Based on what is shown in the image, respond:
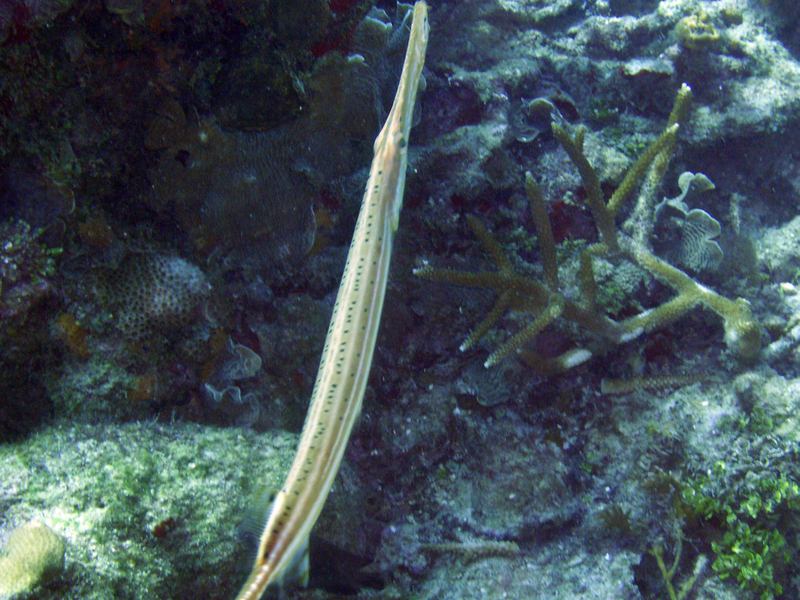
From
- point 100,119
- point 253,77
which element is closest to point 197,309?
point 100,119

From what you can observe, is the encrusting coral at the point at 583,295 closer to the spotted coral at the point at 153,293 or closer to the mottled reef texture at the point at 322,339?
the mottled reef texture at the point at 322,339

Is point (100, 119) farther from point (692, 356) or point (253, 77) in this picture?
point (692, 356)

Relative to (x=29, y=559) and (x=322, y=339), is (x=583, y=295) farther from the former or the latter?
(x=29, y=559)

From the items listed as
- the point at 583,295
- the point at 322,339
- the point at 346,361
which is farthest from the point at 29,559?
the point at 583,295

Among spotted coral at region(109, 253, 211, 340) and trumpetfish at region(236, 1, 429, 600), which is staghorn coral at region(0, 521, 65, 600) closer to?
trumpetfish at region(236, 1, 429, 600)

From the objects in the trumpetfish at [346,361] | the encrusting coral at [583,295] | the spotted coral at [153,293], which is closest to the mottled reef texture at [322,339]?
the spotted coral at [153,293]

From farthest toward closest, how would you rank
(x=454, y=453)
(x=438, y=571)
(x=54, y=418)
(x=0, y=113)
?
(x=454, y=453), (x=438, y=571), (x=54, y=418), (x=0, y=113)

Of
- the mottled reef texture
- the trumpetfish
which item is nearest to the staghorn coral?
the mottled reef texture
